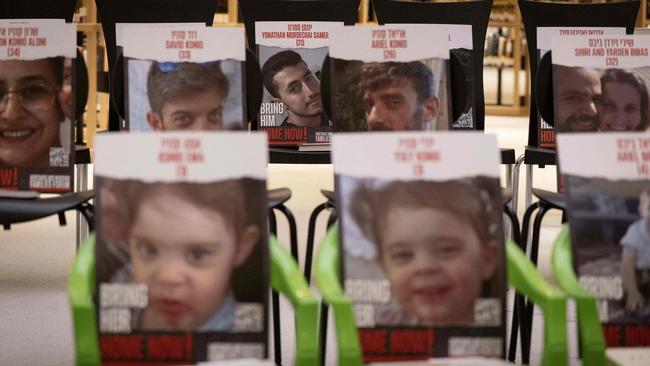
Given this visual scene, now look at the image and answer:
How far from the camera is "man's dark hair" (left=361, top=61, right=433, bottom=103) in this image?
365 cm

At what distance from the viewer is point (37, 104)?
362 cm

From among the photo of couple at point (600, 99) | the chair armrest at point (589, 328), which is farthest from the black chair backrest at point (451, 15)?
the chair armrest at point (589, 328)

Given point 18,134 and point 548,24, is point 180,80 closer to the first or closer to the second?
point 18,134

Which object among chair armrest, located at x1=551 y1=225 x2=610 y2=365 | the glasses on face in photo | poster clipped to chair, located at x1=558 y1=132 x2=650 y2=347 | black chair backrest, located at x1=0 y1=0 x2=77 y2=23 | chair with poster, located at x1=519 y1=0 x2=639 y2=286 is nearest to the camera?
chair armrest, located at x1=551 y1=225 x2=610 y2=365

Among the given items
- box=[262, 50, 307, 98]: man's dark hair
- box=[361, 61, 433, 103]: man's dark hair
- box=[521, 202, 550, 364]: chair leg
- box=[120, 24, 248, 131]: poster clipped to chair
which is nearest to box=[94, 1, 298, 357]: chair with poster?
box=[120, 24, 248, 131]: poster clipped to chair

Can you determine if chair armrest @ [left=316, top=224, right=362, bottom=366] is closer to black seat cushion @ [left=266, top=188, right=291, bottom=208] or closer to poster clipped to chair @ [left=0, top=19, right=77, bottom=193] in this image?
black seat cushion @ [left=266, top=188, right=291, bottom=208]

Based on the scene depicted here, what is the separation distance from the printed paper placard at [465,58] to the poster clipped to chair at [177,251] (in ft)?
6.15

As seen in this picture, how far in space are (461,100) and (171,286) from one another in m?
1.71

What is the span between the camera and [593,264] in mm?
2404

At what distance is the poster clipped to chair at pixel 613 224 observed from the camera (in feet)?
7.85

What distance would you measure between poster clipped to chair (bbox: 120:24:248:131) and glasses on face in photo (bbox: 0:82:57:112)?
27 centimetres

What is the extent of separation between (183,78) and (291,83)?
73 centimetres

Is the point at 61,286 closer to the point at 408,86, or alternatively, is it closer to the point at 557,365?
the point at 408,86

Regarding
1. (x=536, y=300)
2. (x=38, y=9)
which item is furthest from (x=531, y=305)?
(x=38, y=9)
